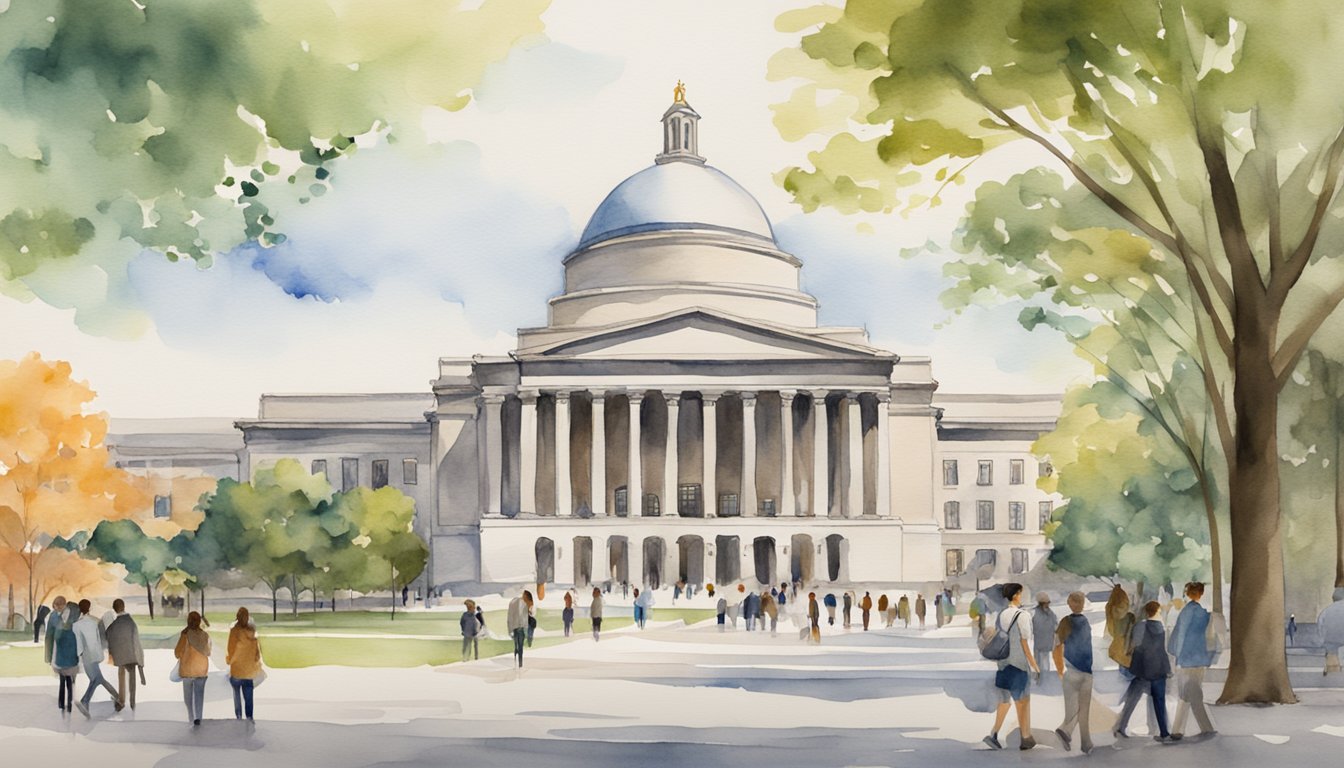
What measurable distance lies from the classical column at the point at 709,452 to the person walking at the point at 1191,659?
260 ft

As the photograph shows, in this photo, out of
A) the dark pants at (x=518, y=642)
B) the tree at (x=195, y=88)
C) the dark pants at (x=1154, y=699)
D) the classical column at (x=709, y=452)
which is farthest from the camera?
the classical column at (x=709, y=452)

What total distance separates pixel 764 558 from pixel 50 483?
176 feet

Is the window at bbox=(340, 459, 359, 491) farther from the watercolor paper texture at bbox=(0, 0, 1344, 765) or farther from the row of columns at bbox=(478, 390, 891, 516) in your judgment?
the watercolor paper texture at bbox=(0, 0, 1344, 765)

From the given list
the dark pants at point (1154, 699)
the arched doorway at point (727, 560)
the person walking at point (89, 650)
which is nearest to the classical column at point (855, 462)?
the arched doorway at point (727, 560)

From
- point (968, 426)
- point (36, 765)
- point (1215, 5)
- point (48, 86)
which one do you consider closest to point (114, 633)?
point (36, 765)

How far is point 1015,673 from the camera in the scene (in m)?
23.4

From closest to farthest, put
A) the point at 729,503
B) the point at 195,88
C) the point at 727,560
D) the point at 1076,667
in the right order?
the point at 195,88, the point at 1076,667, the point at 727,560, the point at 729,503

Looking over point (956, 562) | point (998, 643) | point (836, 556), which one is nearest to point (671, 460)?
point (836, 556)

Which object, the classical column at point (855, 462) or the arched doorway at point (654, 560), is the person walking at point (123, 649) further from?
the classical column at point (855, 462)

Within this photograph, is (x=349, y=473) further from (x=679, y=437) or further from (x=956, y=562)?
(x=956, y=562)

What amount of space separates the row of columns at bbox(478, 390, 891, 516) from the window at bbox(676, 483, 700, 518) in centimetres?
219

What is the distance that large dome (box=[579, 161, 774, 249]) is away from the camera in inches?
4397

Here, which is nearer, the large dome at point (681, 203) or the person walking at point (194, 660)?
the person walking at point (194, 660)

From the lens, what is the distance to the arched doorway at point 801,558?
343ft
